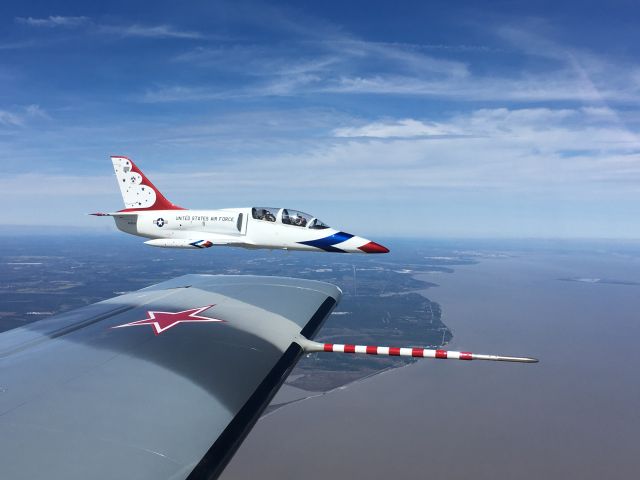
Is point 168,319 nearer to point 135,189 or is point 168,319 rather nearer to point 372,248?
point 372,248

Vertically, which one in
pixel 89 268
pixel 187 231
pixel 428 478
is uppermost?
pixel 187 231

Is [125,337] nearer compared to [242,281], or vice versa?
[125,337]

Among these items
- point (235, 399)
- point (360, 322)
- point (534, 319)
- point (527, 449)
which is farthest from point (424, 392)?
point (235, 399)

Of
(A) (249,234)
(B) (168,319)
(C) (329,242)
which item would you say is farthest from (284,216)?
(B) (168,319)

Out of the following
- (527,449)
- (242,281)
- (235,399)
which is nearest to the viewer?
(235,399)

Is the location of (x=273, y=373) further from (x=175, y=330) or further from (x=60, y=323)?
(x=60, y=323)

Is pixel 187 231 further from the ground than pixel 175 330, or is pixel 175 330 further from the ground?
pixel 187 231

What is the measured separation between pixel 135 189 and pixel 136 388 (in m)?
18.4

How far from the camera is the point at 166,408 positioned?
5125 mm

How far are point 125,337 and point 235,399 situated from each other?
358 cm

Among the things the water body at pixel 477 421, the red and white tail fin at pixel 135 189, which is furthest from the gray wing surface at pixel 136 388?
the water body at pixel 477 421

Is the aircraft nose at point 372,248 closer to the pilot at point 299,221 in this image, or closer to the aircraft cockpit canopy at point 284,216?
the aircraft cockpit canopy at point 284,216

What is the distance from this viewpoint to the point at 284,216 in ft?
63.4

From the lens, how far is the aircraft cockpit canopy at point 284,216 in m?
19.3
